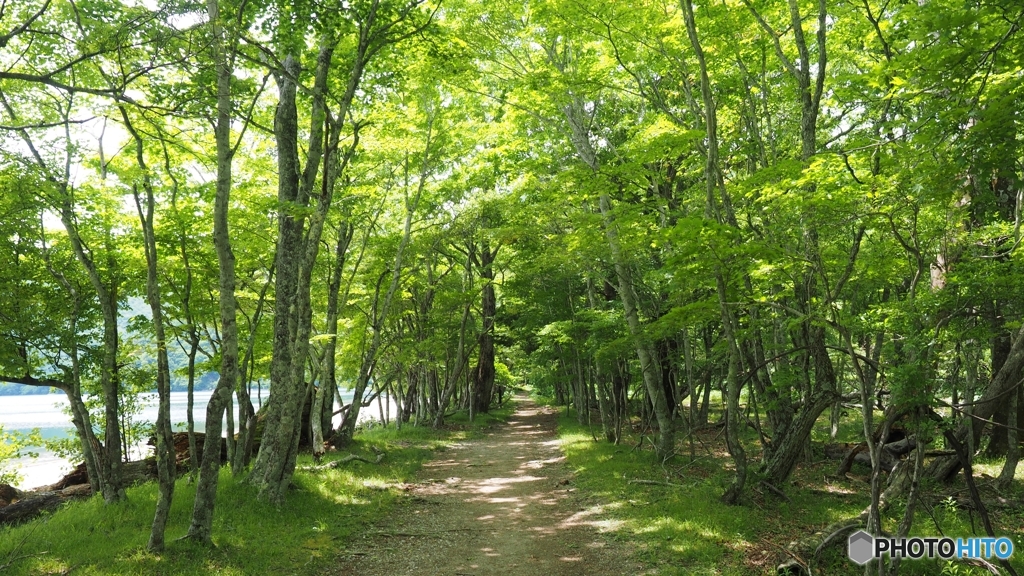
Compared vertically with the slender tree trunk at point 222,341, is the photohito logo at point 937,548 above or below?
below

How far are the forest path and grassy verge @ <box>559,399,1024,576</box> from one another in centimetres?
44

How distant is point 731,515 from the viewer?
7973mm

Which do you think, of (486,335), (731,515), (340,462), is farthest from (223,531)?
(486,335)

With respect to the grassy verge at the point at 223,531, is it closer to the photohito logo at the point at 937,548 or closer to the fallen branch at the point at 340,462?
the fallen branch at the point at 340,462

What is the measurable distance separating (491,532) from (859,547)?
4763 mm

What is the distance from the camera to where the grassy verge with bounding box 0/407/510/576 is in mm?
A: 6395

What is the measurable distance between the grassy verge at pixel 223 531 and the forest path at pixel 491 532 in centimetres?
57

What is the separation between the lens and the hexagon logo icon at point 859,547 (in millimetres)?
5996

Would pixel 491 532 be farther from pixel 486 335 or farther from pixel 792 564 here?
pixel 486 335

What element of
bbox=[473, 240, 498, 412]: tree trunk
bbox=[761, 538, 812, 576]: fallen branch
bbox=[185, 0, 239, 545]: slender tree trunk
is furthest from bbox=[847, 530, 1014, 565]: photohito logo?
bbox=[473, 240, 498, 412]: tree trunk

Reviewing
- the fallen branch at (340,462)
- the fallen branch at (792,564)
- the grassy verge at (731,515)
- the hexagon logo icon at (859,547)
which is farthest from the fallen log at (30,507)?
the hexagon logo icon at (859,547)

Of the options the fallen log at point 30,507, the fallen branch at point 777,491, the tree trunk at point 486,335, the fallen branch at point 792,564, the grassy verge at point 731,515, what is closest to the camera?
the fallen branch at point 792,564

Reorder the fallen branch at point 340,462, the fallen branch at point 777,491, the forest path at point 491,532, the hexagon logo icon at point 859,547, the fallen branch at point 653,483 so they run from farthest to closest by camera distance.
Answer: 1. the fallen branch at point 340,462
2. the fallen branch at point 653,483
3. the fallen branch at point 777,491
4. the forest path at point 491,532
5. the hexagon logo icon at point 859,547

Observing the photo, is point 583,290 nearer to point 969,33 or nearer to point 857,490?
point 857,490
